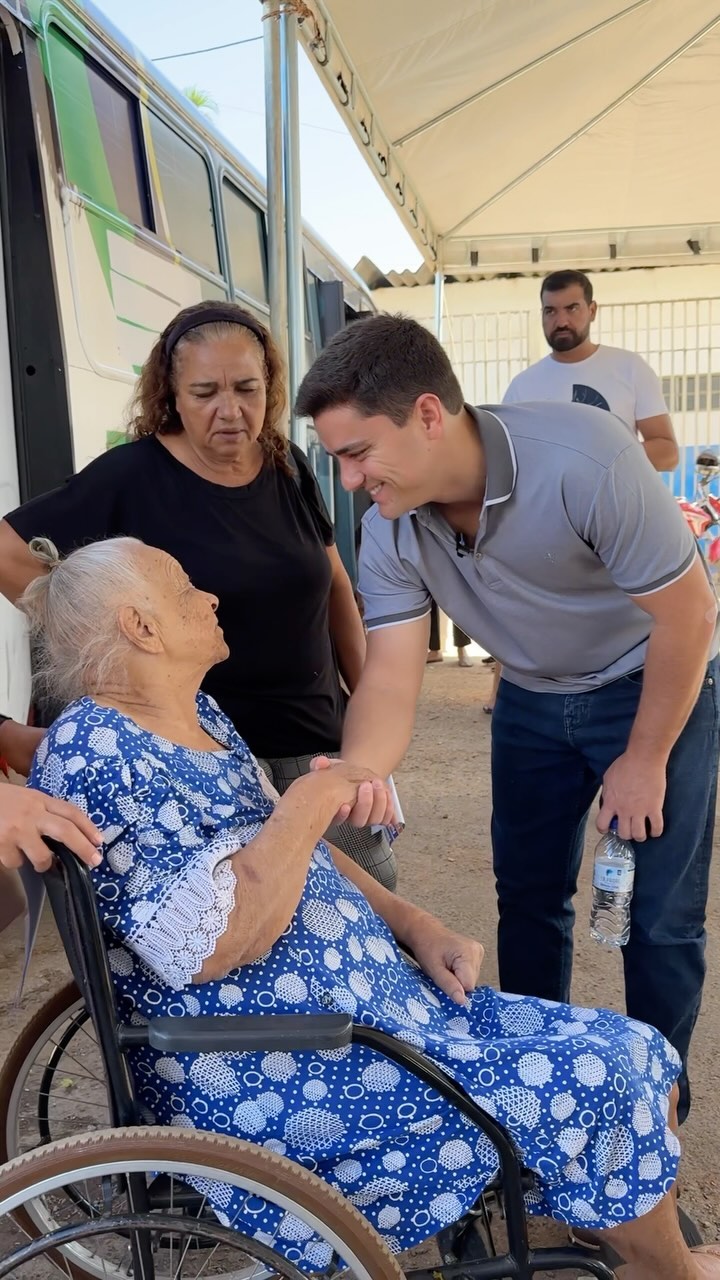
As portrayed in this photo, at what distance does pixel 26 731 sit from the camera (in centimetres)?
196

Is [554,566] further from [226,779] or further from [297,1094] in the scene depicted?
[297,1094]

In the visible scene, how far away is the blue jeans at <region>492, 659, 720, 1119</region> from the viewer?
6.59ft

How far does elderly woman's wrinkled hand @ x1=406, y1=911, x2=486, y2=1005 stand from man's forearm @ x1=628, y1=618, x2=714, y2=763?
0.49 metres

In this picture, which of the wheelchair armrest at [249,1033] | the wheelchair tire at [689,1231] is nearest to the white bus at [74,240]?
the wheelchair armrest at [249,1033]

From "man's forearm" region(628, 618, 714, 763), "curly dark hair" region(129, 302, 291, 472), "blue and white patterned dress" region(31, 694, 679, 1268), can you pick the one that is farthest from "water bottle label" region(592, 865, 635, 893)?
"curly dark hair" region(129, 302, 291, 472)

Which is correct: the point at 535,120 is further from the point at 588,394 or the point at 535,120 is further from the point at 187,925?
the point at 187,925

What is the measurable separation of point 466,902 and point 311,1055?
7.78 ft

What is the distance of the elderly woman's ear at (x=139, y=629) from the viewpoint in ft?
5.31

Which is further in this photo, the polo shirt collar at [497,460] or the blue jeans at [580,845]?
the blue jeans at [580,845]

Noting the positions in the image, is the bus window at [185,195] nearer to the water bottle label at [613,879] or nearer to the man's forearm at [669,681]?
the man's forearm at [669,681]

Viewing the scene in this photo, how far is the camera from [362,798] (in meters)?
1.63

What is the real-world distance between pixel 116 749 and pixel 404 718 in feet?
2.42

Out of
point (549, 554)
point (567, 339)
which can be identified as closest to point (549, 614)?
point (549, 554)

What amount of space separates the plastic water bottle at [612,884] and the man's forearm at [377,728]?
0.44 metres
